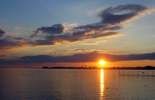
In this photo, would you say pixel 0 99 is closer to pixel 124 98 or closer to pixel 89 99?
pixel 89 99

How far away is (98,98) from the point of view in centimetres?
6912

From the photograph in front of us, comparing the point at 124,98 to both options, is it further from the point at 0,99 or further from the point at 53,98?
the point at 0,99

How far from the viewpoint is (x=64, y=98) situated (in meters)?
67.2

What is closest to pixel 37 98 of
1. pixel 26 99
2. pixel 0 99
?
pixel 26 99

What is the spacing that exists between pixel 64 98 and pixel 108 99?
10.2 m

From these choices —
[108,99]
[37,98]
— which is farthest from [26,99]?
[108,99]

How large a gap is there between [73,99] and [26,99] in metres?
10.7

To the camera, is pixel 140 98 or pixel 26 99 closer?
pixel 26 99

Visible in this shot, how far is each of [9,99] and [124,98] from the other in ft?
89.3

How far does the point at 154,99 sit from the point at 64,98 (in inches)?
836

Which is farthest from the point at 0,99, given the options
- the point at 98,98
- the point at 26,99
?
the point at 98,98

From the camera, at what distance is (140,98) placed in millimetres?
70000

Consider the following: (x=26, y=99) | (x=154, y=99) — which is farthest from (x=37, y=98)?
(x=154, y=99)

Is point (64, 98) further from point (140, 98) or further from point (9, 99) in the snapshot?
point (140, 98)
